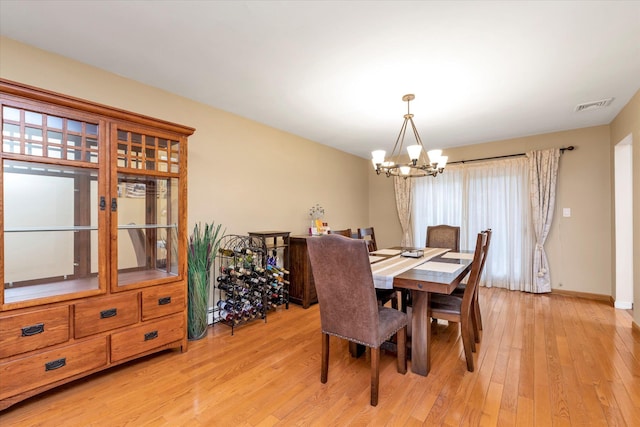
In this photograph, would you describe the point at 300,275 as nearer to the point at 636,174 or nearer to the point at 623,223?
the point at 636,174

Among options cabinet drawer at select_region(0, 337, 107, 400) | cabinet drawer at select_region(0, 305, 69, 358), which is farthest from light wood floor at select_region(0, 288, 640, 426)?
cabinet drawer at select_region(0, 305, 69, 358)

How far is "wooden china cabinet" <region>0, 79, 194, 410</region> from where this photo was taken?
5.75 ft

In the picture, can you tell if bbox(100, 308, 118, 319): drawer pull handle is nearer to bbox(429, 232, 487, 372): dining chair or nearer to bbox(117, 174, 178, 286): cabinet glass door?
bbox(117, 174, 178, 286): cabinet glass door

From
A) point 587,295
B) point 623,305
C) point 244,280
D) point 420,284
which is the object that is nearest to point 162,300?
point 244,280

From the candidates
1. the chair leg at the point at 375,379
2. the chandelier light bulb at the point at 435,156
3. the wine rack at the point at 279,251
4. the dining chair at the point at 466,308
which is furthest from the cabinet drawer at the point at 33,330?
the chandelier light bulb at the point at 435,156

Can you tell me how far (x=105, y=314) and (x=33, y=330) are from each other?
0.37 metres

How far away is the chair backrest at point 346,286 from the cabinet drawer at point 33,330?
1.73 meters

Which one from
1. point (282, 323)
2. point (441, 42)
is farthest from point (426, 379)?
point (441, 42)

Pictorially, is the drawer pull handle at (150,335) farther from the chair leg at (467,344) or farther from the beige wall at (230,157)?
the chair leg at (467,344)

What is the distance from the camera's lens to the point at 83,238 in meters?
2.11

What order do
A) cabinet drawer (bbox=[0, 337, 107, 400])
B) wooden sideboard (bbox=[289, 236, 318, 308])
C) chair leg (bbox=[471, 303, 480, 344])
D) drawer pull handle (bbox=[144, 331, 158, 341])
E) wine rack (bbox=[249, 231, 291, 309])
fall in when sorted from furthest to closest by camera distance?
wooden sideboard (bbox=[289, 236, 318, 308]) < wine rack (bbox=[249, 231, 291, 309]) < chair leg (bbox=[471, 303, 480, 344]) < drawer pull handle (bbox=[144, 331, 158, 341]) < cabinet drawer (bbox=[0, 337, 107, 400])

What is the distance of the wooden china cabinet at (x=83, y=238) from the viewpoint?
175cm

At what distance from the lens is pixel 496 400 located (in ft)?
5.97

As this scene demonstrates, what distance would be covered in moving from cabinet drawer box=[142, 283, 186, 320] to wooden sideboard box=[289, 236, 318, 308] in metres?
1.60
